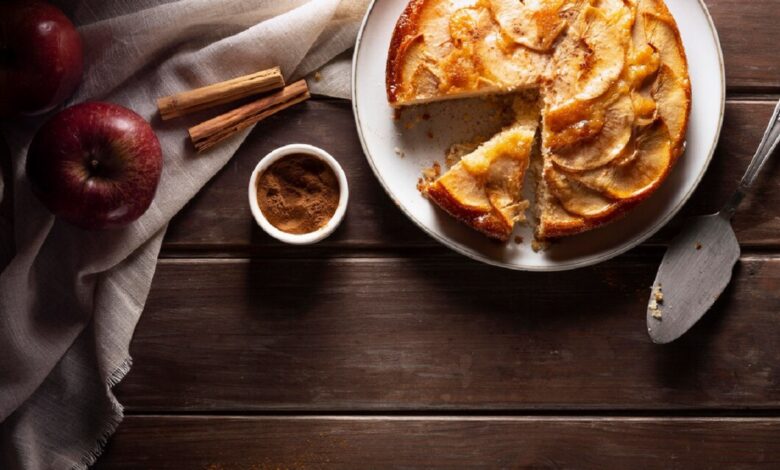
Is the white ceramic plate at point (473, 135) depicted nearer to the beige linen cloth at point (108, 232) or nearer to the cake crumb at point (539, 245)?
the cake crumb at point (539, 245)

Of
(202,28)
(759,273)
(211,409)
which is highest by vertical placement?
(202,28)

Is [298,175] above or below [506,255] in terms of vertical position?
above

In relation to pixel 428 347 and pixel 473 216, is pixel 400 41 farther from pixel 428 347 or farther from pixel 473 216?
pixel 428 347

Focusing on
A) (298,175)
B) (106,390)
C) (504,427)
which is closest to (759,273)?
(504,427)

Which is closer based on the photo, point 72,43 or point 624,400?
point 72,43

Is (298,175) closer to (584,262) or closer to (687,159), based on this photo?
(584,262)

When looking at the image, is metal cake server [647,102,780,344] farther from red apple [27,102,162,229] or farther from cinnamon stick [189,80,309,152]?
red apple [27,102,162,229]
